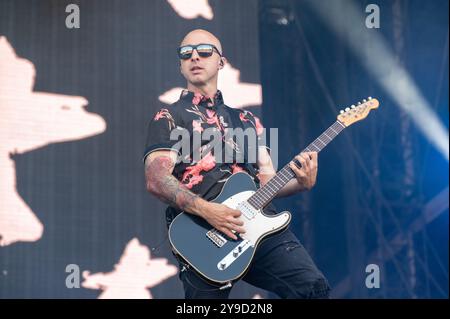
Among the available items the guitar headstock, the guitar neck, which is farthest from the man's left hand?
the guitar headstock

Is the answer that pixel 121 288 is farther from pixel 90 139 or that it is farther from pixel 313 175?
pixel 313 175

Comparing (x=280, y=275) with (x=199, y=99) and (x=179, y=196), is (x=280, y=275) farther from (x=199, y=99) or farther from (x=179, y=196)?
(x=199, y=99)

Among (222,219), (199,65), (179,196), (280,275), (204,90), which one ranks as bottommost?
(280,275)

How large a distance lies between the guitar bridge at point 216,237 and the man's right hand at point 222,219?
1.7 inches

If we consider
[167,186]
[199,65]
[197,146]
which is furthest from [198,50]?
[167,186]

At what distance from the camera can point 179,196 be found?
15.5 feet

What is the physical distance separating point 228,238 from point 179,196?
370 millimetres

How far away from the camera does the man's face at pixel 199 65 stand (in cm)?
526

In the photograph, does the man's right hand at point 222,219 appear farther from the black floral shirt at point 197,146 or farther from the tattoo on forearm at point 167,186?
the black floral shirt at point 197,146

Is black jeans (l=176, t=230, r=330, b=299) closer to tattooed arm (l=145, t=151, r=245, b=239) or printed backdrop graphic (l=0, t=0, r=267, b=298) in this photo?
tattooed arm (l=145, t=151, r=245, b=239)

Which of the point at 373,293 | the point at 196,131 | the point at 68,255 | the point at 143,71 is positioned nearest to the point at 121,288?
the point at 68,255

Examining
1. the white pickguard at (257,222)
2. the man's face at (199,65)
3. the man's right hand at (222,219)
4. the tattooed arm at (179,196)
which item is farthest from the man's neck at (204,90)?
the man's right hand at (222,219)

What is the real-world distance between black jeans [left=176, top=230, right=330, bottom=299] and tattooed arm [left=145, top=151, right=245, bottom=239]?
0.79ft

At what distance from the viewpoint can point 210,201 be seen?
4.79 meters
